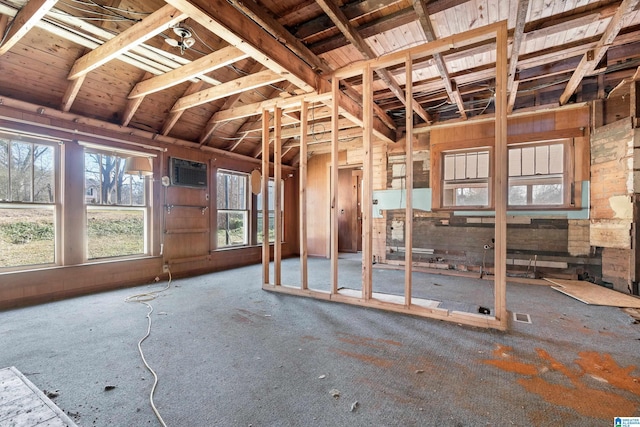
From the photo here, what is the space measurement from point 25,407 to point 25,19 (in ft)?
9.80

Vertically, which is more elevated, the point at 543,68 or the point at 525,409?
the point at 543,68

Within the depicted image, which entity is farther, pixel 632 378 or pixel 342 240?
pixel 342 240

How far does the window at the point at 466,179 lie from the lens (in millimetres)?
5074

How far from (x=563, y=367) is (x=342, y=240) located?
6468mm

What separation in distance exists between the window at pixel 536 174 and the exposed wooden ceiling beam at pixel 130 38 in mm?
5220

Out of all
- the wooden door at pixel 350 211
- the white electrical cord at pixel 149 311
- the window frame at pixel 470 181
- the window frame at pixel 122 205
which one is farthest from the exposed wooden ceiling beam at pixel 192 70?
the wooden door at pixel 350 211

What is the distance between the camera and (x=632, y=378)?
5.87 feet

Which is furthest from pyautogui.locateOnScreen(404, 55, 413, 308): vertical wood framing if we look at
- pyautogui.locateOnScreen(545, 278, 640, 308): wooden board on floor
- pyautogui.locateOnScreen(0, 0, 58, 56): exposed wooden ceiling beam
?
pyautogui.locateOnScreen(0, 0, 58, 56): exposed wooden ceiling beam

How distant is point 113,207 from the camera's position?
165 inches

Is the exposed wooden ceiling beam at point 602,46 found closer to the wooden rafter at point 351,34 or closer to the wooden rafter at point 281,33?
the wooden rafter at point 351,34

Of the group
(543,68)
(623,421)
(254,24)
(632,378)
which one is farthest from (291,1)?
(632,378)

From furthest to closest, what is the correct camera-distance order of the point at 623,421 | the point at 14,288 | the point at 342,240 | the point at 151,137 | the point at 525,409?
the point at 342,240 → the point at 151,137 → the point at 14,288 → the point at 525,409 → the point at 623,421

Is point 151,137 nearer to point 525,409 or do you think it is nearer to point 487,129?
point 525,409

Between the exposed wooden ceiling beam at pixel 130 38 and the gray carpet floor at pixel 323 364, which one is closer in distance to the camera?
the gray carpet floor at pixel 323 364
